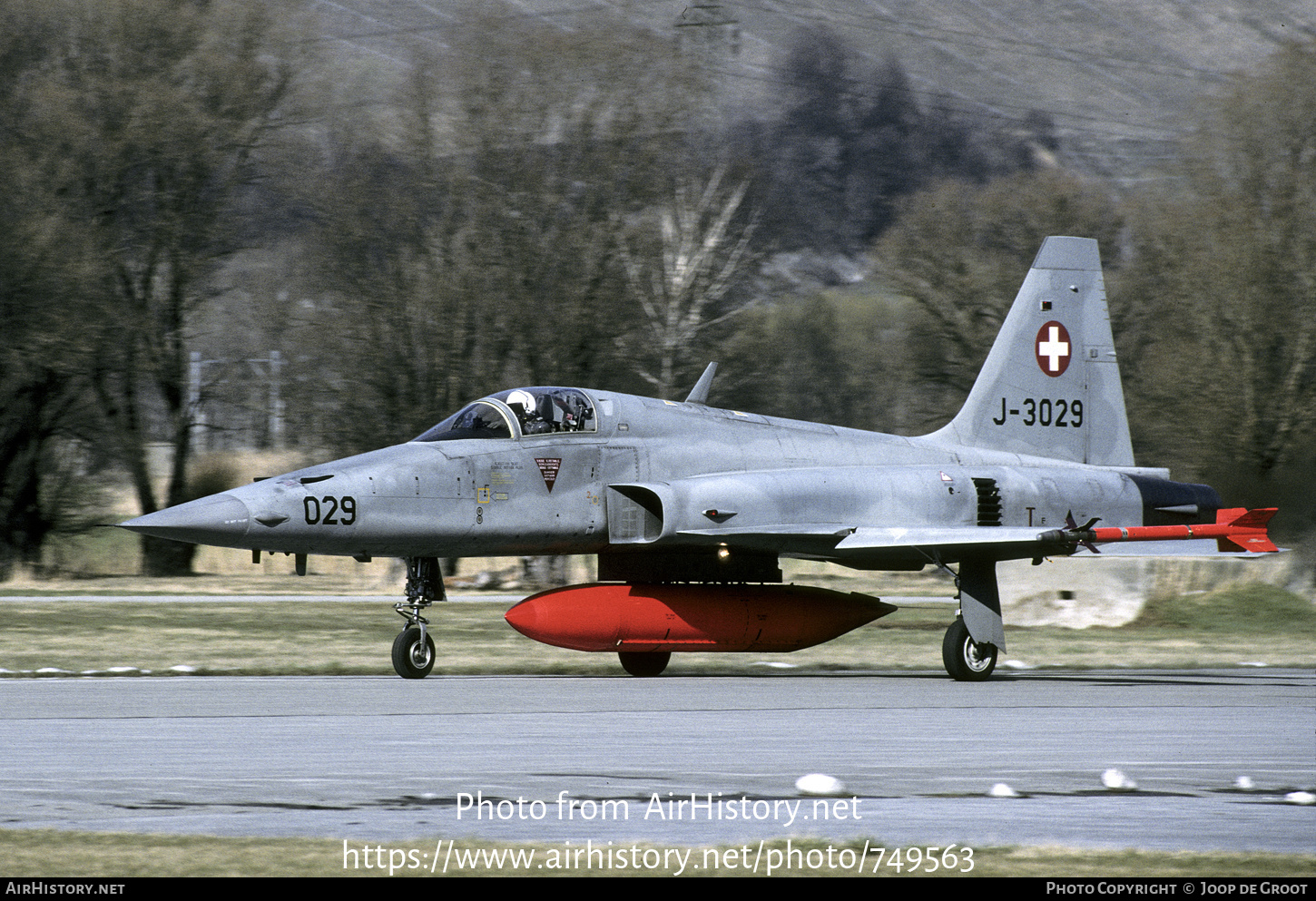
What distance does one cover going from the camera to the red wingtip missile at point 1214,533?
1550cm

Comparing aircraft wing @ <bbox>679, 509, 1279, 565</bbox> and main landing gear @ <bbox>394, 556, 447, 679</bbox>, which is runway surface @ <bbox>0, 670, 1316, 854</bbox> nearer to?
main landing gear @ <bbox>394, 556, 447, 679</bbox>

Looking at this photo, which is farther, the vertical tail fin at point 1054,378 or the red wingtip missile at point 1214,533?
the vertical tail fin at point 1054,378

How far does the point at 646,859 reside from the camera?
670cm

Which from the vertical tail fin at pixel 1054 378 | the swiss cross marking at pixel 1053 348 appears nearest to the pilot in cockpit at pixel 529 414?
the vertical tail fin at pixel 1054 378

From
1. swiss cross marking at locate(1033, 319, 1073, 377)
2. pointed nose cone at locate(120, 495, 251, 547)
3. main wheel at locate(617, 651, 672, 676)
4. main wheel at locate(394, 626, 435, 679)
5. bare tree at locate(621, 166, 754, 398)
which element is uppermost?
bare tree at locate(621, 166, 754, 398)

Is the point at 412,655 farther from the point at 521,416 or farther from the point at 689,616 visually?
the point at 689,616

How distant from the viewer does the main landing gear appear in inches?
607

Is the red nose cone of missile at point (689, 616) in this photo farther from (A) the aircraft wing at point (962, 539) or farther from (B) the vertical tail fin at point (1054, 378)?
(B) the vertical tail fin at point (1054, 378)

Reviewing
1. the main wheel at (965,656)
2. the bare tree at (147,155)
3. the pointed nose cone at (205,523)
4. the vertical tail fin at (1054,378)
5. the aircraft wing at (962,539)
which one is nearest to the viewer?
the pointed nose cone at (205,523)

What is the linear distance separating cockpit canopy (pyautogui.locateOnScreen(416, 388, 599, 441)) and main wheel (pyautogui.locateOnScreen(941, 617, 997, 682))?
166 inches

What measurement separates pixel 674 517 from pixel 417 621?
2644 millimetres

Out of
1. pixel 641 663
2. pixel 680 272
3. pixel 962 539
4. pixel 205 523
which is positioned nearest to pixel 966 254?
pixel 680 272

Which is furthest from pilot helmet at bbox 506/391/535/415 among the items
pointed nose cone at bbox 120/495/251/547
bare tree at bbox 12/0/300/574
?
bare tree at bbox 12/0/300/574

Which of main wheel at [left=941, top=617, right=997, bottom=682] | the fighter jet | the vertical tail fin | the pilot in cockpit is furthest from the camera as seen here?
the vertical tail fin
